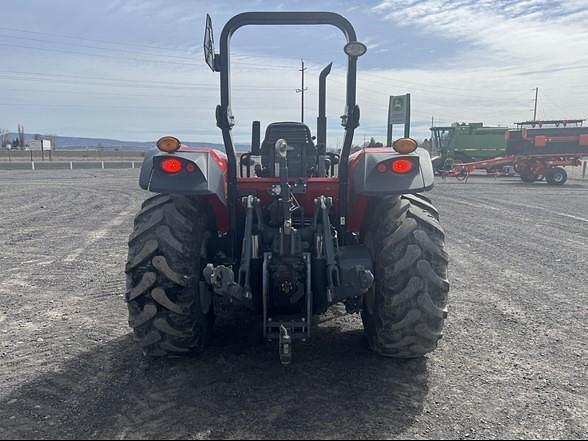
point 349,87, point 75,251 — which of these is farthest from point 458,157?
point 349,87

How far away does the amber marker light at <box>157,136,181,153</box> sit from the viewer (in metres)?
3.43

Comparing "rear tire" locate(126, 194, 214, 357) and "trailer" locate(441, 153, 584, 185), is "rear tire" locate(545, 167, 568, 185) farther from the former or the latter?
"rear tire" locate(126, 194, 214, 357)

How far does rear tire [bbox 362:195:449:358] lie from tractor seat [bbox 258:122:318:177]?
4.05 ft

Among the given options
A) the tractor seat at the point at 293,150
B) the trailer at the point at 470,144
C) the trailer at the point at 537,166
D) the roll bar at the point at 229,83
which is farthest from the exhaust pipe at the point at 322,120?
the trailer at the point at 470,144

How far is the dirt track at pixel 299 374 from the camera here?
2932 millimetres

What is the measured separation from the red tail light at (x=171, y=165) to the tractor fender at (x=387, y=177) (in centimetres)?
126

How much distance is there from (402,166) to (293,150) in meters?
1.45

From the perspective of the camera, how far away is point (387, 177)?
138 inches

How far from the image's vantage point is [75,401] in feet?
10.5

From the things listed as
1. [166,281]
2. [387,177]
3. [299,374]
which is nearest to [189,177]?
[166,281]

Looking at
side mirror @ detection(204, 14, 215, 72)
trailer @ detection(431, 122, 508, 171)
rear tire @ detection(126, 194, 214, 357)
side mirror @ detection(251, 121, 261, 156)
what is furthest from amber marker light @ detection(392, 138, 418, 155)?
trailer @ detection(431, 122, 508, 171)

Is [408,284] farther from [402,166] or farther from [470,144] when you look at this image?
[470,144]

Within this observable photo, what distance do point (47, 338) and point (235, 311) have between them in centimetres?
168

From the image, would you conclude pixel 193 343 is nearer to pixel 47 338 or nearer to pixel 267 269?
pixel 267 269
